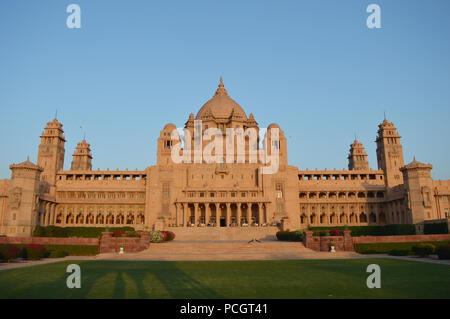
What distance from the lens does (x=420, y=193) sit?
58969mm

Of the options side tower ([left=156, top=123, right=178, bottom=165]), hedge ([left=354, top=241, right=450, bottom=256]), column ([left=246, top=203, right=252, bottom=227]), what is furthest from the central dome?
hedge ([left=354, top=241, right=450, bottom=256])

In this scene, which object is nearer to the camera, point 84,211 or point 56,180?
point 84,211

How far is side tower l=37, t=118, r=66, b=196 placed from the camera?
279 feet

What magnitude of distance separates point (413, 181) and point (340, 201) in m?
24.6

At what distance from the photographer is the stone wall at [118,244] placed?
35.5 meters

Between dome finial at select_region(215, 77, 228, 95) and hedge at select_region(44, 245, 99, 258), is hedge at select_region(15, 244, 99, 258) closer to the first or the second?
hedge at select_region(44, 245, 99, 258)

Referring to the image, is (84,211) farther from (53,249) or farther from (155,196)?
(53,249)

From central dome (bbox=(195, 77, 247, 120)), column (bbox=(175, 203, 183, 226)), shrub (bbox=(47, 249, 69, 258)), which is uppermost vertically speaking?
central dome (bbox=(195, 77, 247, 120))

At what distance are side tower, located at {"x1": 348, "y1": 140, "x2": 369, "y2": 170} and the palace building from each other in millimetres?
22086

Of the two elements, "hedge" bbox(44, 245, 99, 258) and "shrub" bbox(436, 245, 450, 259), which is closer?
"shrub" bbox(436, 245, 450, 259)

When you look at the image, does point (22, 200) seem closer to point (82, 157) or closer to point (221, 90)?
point (82, 157)

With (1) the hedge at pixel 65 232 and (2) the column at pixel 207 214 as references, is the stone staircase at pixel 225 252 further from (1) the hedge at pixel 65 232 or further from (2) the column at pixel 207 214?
(2) the column at pixel 207 214
